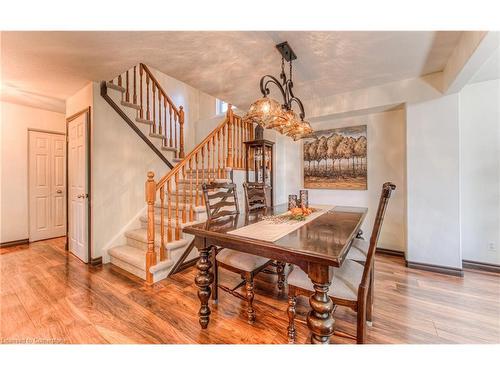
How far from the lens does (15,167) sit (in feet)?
11.9

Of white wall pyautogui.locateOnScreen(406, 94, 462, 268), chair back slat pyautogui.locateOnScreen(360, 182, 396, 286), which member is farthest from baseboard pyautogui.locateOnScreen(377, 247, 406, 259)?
chair back slat pyautogui.locateOnScreen(360, 182, 396, 286)

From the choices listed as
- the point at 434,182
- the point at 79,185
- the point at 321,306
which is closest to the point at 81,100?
A: the point at 79,185

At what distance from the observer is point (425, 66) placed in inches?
97.1

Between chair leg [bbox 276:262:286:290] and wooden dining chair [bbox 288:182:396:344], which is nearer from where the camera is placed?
wooden dining chair [bbox 288:182:396:344]

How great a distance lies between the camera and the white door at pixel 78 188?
286cm

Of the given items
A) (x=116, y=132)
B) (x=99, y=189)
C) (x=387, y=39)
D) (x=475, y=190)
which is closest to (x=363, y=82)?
(x=387, y=39)

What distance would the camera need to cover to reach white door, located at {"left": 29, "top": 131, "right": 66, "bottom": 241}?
12.6ft

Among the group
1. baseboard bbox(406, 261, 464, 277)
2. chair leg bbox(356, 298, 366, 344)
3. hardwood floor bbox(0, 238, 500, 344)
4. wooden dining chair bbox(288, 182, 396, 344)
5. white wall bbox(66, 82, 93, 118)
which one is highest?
white wall bbox(66, 82, 93, 118)

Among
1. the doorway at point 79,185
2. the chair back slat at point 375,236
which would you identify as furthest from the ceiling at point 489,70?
the doorway at point 79,185

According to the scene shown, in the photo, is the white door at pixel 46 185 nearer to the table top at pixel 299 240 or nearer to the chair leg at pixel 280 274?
the table top at pixel 299 240

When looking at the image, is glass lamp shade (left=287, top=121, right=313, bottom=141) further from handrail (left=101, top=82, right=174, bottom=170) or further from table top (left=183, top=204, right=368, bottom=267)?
handrail (left=101, top=82, right=174, bottom=170)

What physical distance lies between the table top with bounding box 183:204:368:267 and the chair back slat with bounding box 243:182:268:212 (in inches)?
19.9

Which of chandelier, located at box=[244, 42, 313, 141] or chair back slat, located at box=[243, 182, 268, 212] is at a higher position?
chandelier, located at box=[244, 42, 313, 141]
